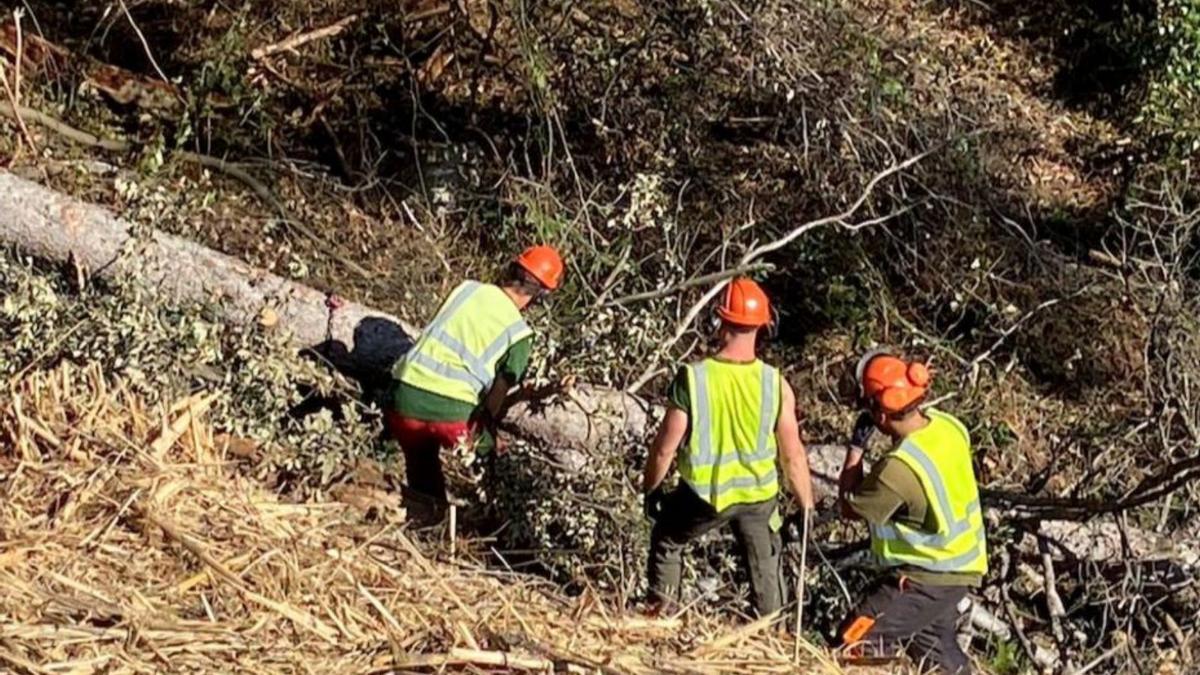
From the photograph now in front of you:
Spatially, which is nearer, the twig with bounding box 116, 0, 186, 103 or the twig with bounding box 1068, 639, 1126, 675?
the twig with bounding box 1068, 639, 1126, 675

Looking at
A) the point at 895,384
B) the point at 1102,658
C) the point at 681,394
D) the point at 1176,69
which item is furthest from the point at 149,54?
the point at 1176,69

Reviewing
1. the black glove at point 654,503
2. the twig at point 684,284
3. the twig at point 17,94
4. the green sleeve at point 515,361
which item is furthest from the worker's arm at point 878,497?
the twig at point 17,94

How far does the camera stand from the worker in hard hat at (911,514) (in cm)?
548

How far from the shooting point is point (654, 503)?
6246 millimetres

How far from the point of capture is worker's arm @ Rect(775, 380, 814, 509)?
580 centimetres

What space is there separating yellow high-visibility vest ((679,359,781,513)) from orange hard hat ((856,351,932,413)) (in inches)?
14.5

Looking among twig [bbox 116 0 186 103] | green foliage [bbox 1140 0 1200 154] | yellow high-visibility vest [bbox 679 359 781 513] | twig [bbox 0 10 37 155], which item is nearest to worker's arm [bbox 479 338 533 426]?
yellow high-visibility vest [bbox 679 359 781 513]

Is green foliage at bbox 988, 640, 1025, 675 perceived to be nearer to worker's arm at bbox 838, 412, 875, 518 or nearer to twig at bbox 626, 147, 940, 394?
worker's arm at bbox 838, 412, 875, 518

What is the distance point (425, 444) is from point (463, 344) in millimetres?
436

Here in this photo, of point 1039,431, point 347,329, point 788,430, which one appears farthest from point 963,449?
point 1039,431

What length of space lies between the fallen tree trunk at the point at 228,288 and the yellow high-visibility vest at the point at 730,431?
40.7 inches

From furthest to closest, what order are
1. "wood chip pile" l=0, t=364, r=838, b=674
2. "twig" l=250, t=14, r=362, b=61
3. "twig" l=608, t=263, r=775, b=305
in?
"twig" l=250, t=14, r=362, b=61, "twig" l=608, t=263, r=775, b=305, "wood chip pile" l=0, t=364, r=838, b=674

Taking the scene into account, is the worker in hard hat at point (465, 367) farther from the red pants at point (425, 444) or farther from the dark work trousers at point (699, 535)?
the dark work trousers at point (699, 535)

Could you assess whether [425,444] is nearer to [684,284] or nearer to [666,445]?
[666,445]
